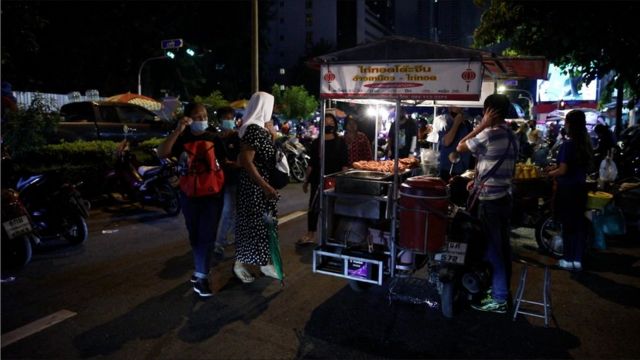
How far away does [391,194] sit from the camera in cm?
468

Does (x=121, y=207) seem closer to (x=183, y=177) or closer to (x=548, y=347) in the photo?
(x=183, y=177)

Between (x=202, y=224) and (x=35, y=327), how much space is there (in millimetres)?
1682

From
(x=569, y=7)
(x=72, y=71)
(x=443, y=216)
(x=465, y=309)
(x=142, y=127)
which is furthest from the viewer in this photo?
(x=72, y=71)

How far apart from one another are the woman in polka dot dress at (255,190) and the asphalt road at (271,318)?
433 millimetres

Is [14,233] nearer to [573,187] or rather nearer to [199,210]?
[199,210]

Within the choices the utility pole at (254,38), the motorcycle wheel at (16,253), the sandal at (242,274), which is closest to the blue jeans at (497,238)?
the sandal at (242,274)

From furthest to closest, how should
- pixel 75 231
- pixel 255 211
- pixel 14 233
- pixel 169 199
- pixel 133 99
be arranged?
pixel 133 99 < pixel 169 199 < pixel 75 231 < pixel 14 233 < pixel 255 211

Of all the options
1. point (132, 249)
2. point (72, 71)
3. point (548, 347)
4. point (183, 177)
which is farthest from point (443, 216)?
Result: point (72, 71)

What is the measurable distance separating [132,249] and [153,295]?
1.94 meters

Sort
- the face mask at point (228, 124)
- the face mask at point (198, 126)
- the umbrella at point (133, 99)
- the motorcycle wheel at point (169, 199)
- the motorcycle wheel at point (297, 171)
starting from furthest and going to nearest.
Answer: the umbrella at point (133, 99) → the motorcycle wheel at point (297, 171) → the motorcycle wheel at point (169, 199) → the face mask at point (228, 124) → the face mask at point (198, 126)

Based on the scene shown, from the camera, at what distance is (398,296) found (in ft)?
15.5

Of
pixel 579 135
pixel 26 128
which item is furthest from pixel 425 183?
pixel 26 128

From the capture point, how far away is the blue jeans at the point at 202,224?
482 centimetres

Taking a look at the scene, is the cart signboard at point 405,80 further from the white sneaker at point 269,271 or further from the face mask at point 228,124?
the white sneaker at point 269,271
